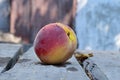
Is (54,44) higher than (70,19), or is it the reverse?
(54,44)

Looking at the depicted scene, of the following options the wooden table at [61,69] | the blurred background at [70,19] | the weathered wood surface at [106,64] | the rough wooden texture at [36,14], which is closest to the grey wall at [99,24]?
the blurred background at [70,19]

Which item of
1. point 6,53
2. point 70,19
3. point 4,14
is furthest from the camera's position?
point 4,14

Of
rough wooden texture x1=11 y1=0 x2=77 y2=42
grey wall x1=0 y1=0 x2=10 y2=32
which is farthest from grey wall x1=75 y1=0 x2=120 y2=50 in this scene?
grey wall x1=0 y1=0 x2=10 y2=32

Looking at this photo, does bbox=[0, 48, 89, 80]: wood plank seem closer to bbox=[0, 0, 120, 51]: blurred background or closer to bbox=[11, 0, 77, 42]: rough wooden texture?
bbox=[0, 0, 120, 51]: blurred background

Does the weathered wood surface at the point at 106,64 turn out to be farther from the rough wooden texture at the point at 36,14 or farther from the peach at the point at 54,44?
the rough wooden texture at the point at 36,14

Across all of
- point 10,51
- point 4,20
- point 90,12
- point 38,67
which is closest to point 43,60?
point 38,67

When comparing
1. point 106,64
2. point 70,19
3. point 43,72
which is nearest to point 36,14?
point 70,19

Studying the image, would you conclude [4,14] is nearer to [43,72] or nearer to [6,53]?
[6,53]
